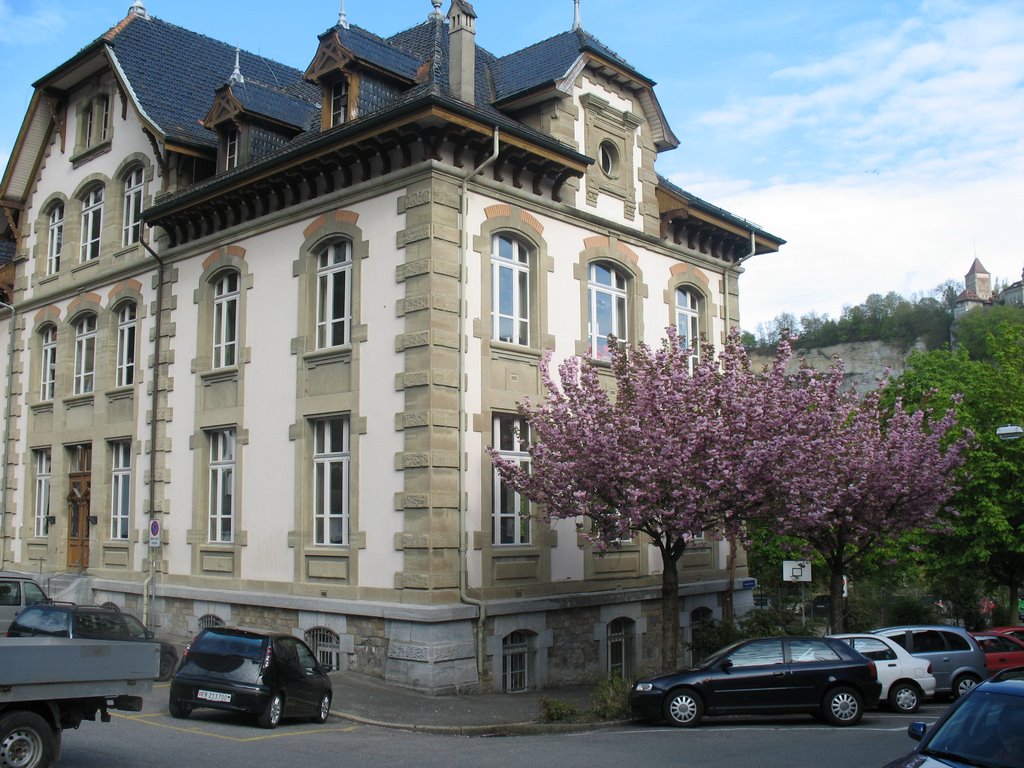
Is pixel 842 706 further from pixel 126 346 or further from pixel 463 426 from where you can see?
pixel 126 346

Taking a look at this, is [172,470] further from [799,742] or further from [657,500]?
[799,742]

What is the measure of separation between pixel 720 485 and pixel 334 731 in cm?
681

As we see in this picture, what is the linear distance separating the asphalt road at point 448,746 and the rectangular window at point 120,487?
33.9 ft

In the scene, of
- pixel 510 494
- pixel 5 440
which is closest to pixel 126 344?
pixel 5 440

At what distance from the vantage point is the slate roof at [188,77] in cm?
2473

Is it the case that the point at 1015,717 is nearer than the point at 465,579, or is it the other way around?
the point at 1015,717

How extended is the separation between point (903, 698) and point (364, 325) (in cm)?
1165

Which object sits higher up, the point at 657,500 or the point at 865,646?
the point at 657,500

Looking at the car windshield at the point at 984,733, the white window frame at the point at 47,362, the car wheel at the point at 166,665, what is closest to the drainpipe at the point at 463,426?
the car wheel at the point at 166,665

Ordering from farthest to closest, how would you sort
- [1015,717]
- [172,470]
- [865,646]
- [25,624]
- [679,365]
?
[172,470] → [865,646] → [679,365] → [25,624] → [1015,717]

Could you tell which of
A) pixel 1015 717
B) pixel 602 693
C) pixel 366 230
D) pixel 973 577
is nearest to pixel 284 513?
pixel 366 230

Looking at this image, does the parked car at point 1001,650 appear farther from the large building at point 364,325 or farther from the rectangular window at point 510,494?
the rectangular window at point 510,494

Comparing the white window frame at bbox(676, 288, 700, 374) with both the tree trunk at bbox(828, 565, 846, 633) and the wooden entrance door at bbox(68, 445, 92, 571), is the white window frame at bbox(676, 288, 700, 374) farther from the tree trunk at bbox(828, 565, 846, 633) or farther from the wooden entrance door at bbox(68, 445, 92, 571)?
the wooden entrance door at bbox(68, 445, 92, 571)

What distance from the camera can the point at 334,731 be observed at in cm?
1509
